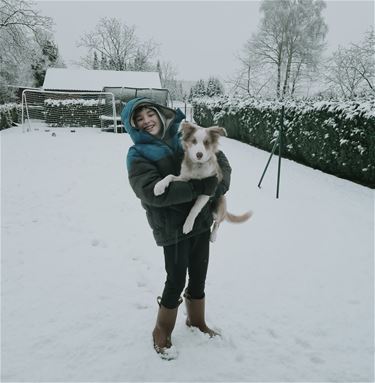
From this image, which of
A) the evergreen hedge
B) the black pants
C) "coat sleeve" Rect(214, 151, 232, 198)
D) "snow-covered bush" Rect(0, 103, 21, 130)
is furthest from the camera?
"snow-covered bush" Rect(0, 103, 21, 130)

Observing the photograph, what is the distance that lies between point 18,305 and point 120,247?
1.67 m

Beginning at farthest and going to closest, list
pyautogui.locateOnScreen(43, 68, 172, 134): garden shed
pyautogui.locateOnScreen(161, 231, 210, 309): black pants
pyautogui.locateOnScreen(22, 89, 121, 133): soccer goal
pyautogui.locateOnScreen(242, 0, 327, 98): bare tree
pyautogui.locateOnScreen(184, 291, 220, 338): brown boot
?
pyautogui.locateOnScreen(242, 0, 327, 98): bare tree, pyautogui.locateOnScreen(43, 68, 172, 134): garden shed, pyautogui.locateOnScreen(22, 89, 121, 133): soccer goal, pyautogui.locateOnScreen(184, 291, 220, 338): brown boot, pyautogui.locateOnScreen(161, 231, 210, 309): black pants

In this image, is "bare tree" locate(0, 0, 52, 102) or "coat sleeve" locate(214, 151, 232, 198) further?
"bare tree" locate(0, 0, 52, 102)

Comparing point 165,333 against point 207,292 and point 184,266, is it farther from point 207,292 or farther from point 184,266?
point 207,292

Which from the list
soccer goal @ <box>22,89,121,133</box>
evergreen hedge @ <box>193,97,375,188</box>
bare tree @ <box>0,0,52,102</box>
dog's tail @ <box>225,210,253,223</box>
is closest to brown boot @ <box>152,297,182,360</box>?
→ dog's tail @ <box>225,210,253,223</box>

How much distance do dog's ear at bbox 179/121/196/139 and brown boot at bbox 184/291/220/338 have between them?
4.72 ft

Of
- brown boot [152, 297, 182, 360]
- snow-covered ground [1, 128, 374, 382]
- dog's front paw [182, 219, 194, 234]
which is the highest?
dog's front paw [182, 219, 194, 234]

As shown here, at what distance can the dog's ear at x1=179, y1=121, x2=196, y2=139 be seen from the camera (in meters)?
2.43

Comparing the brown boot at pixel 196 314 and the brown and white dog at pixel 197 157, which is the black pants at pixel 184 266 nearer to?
the brown boot at pixel 196 314

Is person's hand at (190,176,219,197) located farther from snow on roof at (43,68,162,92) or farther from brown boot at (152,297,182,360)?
snow on roof at (43,68,162,92)

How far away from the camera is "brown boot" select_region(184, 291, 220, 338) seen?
2.76 metres

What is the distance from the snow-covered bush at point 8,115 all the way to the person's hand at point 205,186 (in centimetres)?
2243

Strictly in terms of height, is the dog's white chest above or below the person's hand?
above

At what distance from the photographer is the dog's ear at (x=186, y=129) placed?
2.43m
